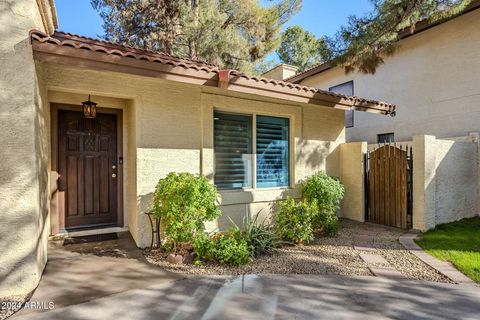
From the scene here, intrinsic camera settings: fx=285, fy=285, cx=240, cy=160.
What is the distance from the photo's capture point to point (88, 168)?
21.4 feet

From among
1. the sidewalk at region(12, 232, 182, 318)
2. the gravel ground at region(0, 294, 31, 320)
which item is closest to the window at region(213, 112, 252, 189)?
the sidewalk at region(12, 232, 182, 318)

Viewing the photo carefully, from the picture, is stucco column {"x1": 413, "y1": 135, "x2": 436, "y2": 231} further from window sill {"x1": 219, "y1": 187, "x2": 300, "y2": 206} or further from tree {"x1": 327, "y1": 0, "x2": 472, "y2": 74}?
window sill {"x1": 219, "y1": 187, "x2": 300, "y2": 206}

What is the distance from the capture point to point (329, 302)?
12.2 ft

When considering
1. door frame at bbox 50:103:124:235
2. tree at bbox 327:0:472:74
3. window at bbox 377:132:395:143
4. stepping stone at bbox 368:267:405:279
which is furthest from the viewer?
window at bbox 377:132:395:143

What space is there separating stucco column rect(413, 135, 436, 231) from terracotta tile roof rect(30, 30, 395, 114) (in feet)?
5.20

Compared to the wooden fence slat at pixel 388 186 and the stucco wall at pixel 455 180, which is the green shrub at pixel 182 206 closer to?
the wooden fence slat at pixel 388 186

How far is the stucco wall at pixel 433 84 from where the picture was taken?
897 cm

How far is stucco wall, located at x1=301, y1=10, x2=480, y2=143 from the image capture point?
8969mm

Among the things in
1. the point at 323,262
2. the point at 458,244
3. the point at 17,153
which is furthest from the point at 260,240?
the point at 458,244

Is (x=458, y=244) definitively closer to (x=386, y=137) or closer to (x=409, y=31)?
(x=386, y=137)

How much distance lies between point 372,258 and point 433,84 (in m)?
7.73

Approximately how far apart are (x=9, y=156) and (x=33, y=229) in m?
1.03

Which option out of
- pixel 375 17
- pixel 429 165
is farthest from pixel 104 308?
pixel 375 17

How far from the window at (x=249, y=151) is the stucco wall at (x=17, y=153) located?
3.70 metres
